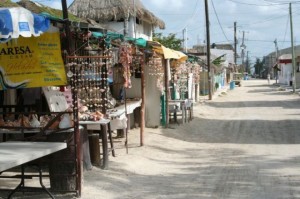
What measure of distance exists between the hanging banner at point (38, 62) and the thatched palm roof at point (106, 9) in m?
15.5

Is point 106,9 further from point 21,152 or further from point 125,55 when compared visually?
point 21,152

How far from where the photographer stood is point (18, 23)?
6133 millimetres

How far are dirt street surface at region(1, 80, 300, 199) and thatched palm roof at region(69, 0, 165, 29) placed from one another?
9142mm

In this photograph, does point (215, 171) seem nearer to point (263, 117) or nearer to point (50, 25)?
point (50, 25)

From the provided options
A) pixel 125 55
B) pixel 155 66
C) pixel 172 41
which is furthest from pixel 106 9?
pixel 172 41

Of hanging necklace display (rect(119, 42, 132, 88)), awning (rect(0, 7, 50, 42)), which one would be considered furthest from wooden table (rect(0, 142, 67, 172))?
hanging necklace display (rect(119, 42, 132, 88))

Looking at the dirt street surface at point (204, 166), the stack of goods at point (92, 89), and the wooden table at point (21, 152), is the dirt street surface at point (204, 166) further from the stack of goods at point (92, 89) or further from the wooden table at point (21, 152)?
the wooden table at point (21, 152)

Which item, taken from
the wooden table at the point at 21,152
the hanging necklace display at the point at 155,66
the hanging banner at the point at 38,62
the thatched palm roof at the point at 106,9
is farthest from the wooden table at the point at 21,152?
the thatched palm roof at the point at 106,9

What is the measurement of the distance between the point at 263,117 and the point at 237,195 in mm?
13154

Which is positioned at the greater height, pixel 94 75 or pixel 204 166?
pixel 94 75

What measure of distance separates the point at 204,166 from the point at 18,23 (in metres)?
5.23

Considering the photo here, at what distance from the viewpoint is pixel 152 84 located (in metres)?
15.8

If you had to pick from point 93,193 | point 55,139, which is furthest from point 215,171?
point 55,139

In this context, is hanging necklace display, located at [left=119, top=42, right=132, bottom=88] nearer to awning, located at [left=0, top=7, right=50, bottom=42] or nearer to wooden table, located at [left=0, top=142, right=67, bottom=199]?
awning, located at [left=0, top=7, right=50, bottom=42]
